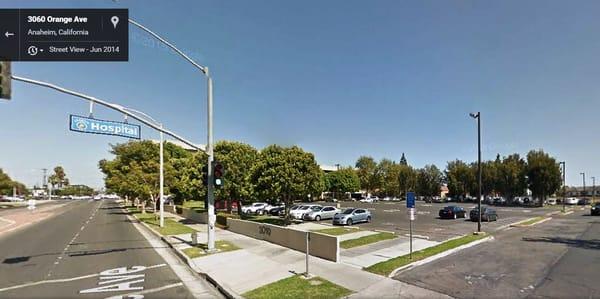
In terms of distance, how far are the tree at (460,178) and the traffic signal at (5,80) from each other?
89593 mm

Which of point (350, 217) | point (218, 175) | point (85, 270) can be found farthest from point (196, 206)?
point (85, 270)

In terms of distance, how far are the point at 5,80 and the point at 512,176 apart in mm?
81156

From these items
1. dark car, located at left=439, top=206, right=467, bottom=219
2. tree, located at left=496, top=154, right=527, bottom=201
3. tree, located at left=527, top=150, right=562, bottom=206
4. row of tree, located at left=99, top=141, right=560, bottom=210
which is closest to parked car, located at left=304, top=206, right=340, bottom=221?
row of tree, located at left=99, top=141, right=560, bottom=210

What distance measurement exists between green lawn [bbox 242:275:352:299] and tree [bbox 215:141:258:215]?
2293 cm

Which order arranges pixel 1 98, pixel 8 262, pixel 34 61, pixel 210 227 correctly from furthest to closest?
pixel 210 227
pixel 8 262
pixel 34 61
pixel 1 98

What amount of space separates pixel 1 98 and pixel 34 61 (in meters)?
2.80

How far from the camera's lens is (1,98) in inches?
408

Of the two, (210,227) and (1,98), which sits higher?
(1,98)

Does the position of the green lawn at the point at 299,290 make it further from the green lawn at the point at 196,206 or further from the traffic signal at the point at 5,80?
the green lawn at the point at 196,206

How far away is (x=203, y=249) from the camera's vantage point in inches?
703

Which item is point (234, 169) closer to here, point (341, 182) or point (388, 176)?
point (341, 182)

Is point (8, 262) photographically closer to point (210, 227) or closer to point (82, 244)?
point (82, 244)

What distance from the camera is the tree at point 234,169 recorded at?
34875 mm

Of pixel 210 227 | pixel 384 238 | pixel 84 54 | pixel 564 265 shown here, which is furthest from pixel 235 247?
pixel 564 265
